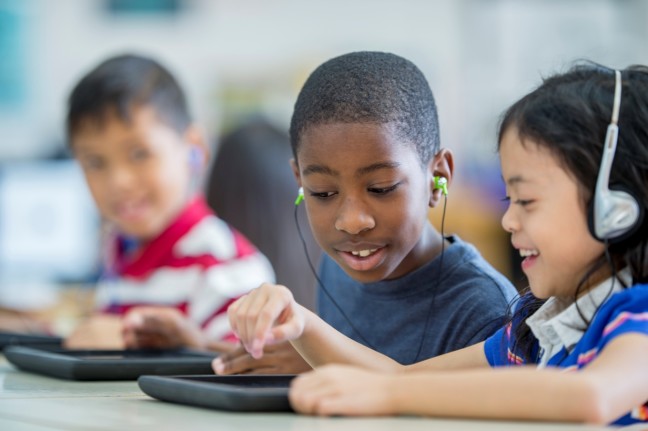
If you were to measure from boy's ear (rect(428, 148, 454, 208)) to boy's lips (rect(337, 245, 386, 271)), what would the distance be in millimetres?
100

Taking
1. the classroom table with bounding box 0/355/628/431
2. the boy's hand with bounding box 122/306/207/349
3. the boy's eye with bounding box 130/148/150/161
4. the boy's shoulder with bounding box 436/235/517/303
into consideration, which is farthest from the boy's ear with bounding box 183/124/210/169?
the classroom table with bounding box 0/355/628/431

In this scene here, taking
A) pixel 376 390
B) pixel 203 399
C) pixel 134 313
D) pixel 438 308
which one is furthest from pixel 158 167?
pixel 376 390

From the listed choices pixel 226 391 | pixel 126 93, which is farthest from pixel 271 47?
pixel 226 391

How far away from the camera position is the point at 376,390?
80cm

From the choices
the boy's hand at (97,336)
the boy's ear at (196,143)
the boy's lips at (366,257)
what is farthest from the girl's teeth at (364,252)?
the boy's ear at (196,143)

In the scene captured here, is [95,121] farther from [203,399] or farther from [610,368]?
[610,368]

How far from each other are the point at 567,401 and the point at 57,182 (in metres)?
3.64

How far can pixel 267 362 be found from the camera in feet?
4.33

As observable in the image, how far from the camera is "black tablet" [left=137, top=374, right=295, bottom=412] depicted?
86 cm

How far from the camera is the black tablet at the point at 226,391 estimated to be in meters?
0.86

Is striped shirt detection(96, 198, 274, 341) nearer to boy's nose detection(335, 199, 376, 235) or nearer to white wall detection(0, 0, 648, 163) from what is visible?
boy's nose detection(335, 199, 376, 235)

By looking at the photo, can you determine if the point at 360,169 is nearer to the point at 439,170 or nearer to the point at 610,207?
the point at 439,170

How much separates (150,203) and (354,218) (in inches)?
34.5

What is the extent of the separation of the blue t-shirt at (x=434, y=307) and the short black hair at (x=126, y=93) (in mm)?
732
